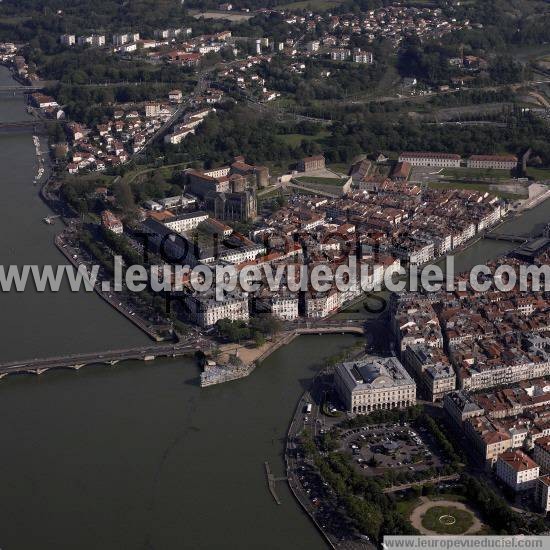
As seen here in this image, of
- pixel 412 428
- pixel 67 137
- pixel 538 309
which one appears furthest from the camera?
pixel 67 137

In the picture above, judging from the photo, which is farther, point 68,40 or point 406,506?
point 68,40

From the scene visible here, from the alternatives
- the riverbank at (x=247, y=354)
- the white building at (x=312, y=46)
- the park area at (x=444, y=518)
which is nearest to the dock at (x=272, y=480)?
the park area at (x=444, y=518)

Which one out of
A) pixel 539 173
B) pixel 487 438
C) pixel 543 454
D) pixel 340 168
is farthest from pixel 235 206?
pixel 543 454

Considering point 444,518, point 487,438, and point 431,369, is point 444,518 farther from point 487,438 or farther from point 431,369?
point 431,369

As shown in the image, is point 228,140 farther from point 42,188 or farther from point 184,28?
point 184,28

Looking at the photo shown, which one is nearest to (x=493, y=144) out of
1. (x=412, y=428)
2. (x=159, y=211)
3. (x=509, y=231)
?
(x=509, y=231)

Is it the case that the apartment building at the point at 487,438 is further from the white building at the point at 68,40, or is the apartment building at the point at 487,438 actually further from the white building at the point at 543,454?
the white building at the point at 68,40
